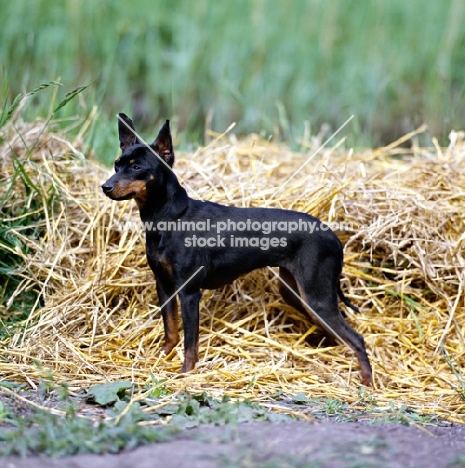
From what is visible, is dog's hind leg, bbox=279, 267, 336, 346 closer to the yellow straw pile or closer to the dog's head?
the yellow straw pile

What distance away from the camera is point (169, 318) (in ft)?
13.0

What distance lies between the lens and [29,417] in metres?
2.80

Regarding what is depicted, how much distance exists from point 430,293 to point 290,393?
1.40 m

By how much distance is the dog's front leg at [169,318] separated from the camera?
3941 millimetres

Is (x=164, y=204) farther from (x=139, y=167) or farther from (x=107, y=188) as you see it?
(x=107, y=188)

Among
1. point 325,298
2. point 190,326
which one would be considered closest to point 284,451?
point 190,326

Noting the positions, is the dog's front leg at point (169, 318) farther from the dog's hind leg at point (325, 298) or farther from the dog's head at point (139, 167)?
the dog's hind leg at point (325, 298)

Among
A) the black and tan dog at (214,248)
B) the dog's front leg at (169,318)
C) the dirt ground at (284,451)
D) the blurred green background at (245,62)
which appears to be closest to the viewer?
the dirt ground at (284,451)

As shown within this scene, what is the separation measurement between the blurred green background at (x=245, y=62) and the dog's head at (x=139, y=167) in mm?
2707

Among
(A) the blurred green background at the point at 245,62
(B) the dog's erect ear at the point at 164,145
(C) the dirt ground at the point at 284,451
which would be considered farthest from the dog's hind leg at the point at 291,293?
(A) the blurred green background at the point at 245,62

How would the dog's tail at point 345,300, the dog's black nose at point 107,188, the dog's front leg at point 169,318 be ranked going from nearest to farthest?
1. the dog's black nose at point 107,188
2. the dog's front leg at point 169,318
3. the dog's tail at point 345,300


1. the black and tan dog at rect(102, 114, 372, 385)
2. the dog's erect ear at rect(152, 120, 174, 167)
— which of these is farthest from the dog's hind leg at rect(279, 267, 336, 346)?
the dog's erect ear at rect(152, 120, 174, 167)

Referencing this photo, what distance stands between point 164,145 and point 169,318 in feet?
3.08

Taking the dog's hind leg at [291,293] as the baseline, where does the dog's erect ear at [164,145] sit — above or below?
above
